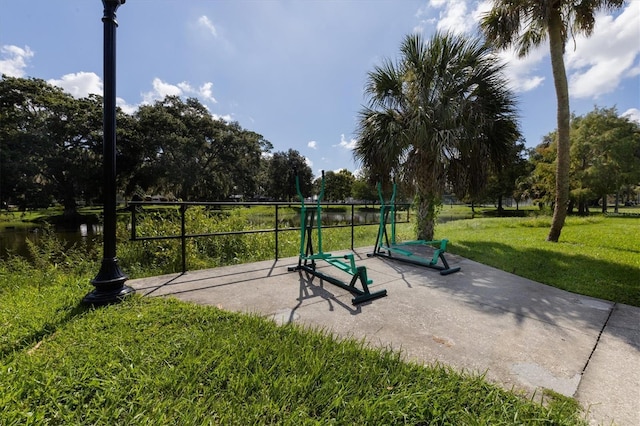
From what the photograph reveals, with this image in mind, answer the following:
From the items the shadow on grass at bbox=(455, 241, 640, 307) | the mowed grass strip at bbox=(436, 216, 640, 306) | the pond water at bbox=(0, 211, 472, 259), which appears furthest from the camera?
the pond water at bbox=(0, 211, 472, 259)

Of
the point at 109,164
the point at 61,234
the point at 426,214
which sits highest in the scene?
the point at 109,164

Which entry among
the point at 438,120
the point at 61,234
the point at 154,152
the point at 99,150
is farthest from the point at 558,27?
the point at 99,150

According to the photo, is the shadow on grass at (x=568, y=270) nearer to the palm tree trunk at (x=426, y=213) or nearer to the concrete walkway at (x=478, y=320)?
the concrete walkway at (x=478, y=320)

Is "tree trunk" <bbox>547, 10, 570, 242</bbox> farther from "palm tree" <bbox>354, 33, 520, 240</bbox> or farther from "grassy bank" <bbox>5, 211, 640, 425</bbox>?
"grassy bank" <bbox>5, 211, 640, 425</bbox>

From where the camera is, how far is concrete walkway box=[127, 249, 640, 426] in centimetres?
149

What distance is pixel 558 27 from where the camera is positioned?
5965mm

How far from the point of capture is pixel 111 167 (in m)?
2.34

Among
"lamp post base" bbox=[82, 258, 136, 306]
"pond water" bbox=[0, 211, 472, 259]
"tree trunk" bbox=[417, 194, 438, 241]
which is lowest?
"pond water" bbox=[0, 211, 472, 259]

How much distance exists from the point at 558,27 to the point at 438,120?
3600mm

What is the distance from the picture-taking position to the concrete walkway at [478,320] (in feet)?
4.89

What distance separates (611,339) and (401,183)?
4471 mm

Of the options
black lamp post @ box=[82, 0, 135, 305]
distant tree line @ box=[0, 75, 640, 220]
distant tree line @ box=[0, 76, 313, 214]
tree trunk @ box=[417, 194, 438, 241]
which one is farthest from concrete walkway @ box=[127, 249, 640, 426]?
distant tree line @ box=[0, 76, 313, 214]

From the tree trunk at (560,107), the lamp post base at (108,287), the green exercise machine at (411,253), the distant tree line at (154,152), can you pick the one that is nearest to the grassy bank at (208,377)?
the lamp post base at (108,287)

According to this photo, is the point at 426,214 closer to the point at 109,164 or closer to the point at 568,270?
the point at 568,270
